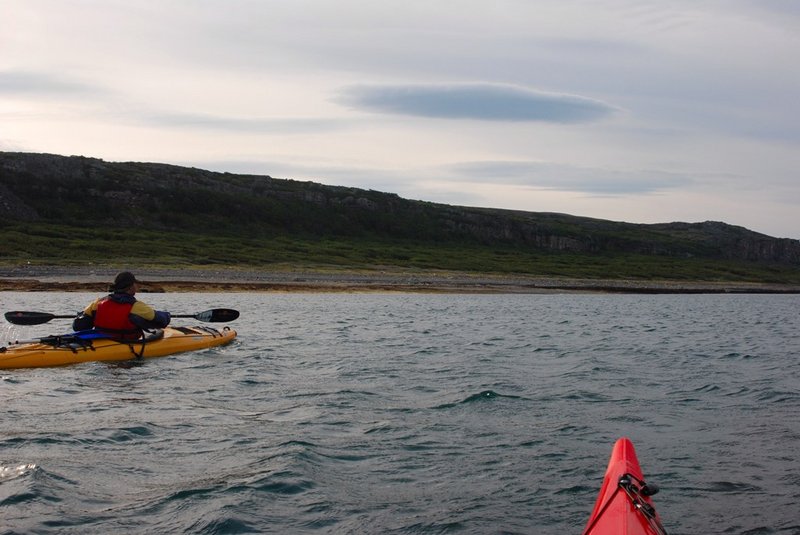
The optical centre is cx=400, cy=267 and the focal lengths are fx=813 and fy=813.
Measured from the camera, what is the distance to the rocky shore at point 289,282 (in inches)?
1903

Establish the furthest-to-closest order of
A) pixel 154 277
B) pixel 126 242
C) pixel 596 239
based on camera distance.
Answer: pixel 596 239 < pixel 126 242 < pixel 154 277

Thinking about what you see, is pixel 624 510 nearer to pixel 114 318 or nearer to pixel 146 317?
pixel 146 317

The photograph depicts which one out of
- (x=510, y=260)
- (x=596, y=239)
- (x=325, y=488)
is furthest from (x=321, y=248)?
(x=325, y=488)

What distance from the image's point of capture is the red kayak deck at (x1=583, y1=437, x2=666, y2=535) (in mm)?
6340

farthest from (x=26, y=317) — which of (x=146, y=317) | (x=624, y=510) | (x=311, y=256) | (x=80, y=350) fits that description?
(x=311, y=256)

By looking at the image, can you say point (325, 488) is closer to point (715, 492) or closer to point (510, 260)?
point (715, 492)

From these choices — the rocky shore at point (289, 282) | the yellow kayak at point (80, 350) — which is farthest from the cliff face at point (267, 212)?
the yellow kayak at point (80, 350)

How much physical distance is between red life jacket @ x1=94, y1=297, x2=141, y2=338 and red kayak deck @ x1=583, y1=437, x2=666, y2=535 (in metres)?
13.0

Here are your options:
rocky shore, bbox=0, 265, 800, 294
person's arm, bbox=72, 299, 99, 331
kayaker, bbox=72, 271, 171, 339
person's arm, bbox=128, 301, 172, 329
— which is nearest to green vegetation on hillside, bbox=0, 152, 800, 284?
rocky shore, bbox=0, 265, 800, 294

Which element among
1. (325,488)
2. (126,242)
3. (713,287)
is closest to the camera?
(325,488)

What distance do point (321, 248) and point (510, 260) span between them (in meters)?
24.5

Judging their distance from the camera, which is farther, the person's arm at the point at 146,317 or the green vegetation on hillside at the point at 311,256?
the green vegetation on hillside at the point at 311,256

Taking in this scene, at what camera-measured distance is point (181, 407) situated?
43.3 ft

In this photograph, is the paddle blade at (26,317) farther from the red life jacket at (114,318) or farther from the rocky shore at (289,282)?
the rocky shore at (289,282)
